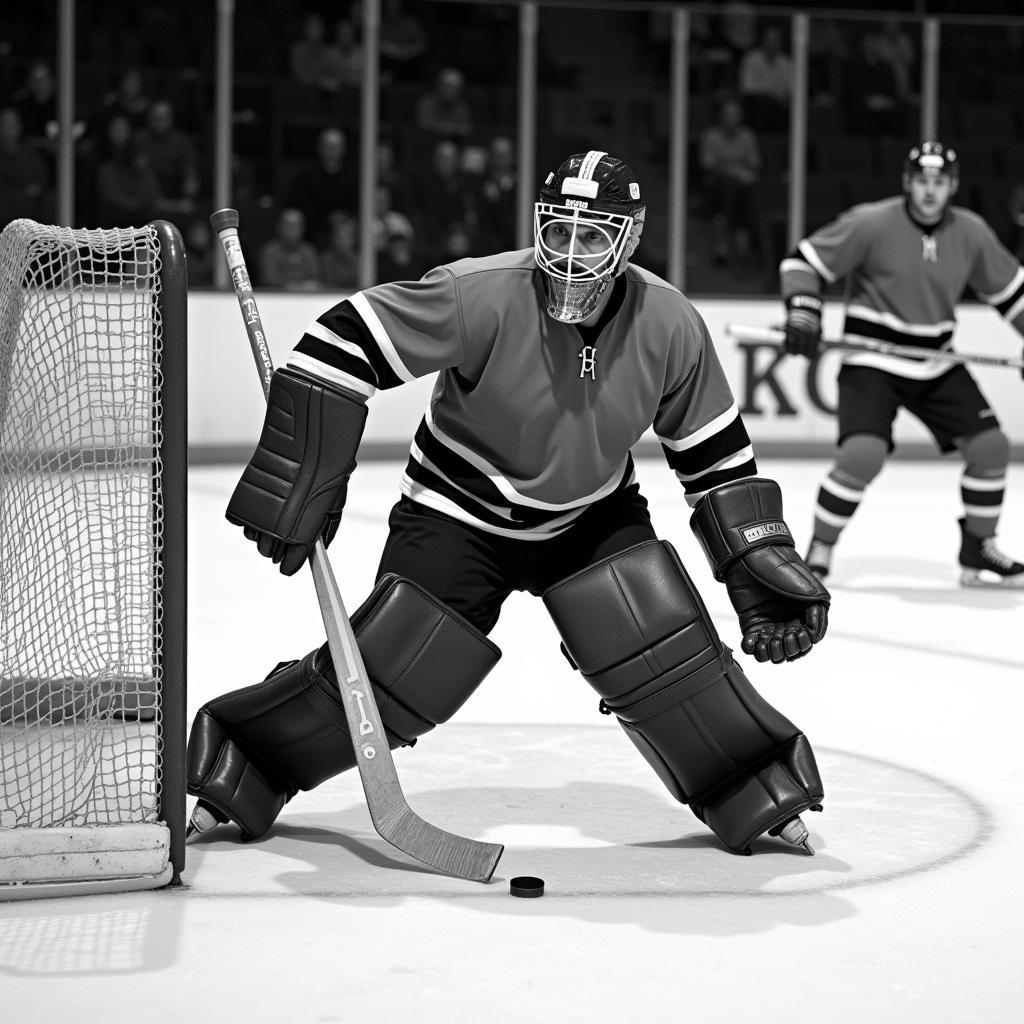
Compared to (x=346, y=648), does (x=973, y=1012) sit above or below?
below

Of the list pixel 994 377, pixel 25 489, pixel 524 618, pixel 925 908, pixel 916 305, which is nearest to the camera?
pixel 925 908

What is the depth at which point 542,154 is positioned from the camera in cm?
950

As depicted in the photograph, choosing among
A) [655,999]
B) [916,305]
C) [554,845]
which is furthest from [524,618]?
[655,999]

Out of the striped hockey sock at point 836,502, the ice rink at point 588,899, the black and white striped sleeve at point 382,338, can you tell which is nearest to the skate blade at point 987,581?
the striped hockey sock at point 836,502

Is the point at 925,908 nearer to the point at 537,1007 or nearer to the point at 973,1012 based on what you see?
the point at 973,1012

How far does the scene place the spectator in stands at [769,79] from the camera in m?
9.62

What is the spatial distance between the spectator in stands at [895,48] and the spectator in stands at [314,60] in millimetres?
2808

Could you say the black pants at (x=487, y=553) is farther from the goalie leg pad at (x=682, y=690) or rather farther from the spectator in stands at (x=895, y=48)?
the spectator in stands at (x=895, y=48)

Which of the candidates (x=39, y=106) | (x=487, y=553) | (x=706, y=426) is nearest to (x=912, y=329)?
(x=706, y=426)

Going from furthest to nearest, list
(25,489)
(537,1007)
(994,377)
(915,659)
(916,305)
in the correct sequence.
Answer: (994,377) < (916,305) < (915,659) < (25,489) < (537,1007)

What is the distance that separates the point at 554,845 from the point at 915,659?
1849 mm

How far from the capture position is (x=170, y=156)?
8711mm

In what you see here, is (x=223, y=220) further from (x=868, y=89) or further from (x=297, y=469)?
(x=868, y=89)

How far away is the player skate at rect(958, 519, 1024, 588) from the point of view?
5.70 m
